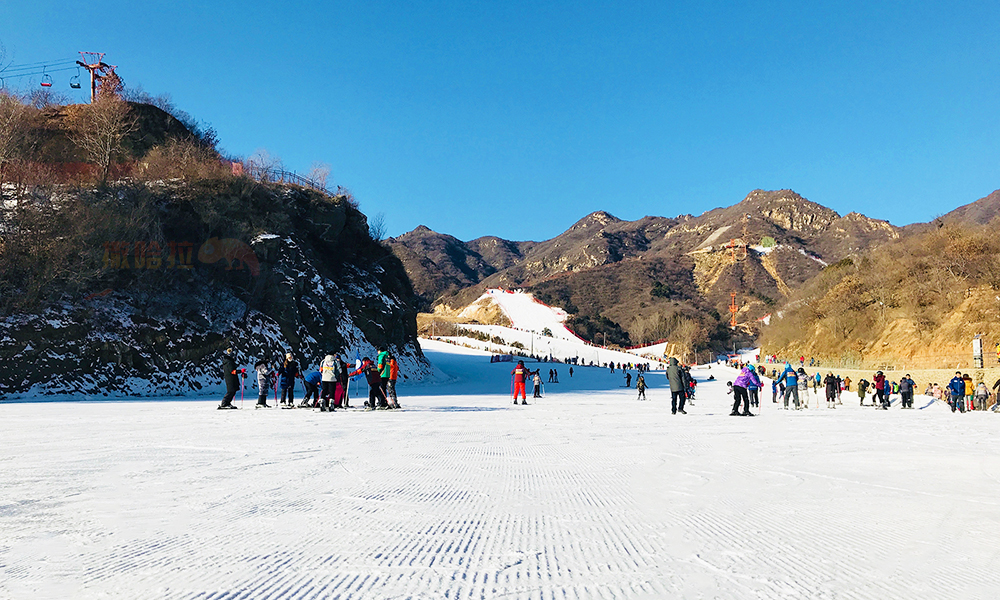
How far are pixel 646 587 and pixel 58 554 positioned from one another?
324cm

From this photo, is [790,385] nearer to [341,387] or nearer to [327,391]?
[341,387]

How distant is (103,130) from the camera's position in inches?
1282

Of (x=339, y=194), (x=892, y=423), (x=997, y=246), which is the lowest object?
(x=892, y=423)

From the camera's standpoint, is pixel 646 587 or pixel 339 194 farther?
pixel 339 194

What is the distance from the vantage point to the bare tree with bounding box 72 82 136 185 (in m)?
32.3

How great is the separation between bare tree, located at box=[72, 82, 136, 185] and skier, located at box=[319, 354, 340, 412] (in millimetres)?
22375

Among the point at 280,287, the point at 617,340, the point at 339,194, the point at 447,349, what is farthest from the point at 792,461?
the point at 617,340

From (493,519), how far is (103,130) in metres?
37.5

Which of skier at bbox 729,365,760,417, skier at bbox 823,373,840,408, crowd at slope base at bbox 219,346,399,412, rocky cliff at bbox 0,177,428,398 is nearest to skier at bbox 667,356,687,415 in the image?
skier at bbox 729,365,760,417

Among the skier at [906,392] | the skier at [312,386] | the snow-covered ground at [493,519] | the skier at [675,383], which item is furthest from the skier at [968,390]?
the skier at [312,386]

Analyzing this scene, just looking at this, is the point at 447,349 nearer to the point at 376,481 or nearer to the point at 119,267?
the point at 119,267

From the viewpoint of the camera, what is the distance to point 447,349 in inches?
2766

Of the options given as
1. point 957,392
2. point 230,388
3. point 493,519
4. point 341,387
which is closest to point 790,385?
point 957,392

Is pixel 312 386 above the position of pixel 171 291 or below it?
below
